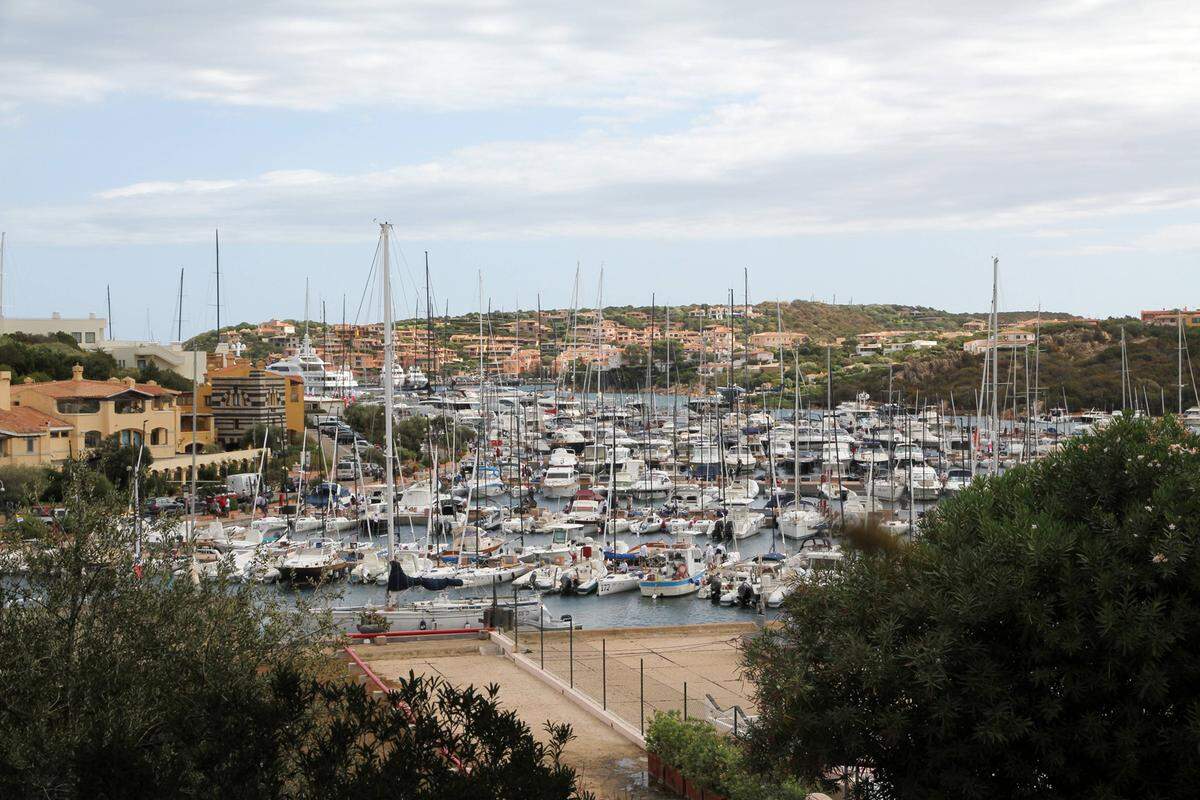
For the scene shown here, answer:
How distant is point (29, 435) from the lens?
53.2m

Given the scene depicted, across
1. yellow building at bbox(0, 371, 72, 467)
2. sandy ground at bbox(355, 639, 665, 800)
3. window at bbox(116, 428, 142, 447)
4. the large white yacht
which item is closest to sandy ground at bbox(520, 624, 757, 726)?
sandy ground at bbox(355, 639, 665, 800)

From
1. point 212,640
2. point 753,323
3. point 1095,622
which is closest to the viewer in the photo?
point 1095,622

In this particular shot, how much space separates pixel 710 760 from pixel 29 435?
4577 cm

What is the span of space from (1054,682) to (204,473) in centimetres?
5466

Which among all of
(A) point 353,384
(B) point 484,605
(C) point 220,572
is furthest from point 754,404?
(C) point 220,572

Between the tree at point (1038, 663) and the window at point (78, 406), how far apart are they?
53671 millimetres

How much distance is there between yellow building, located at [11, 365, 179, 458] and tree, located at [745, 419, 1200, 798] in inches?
2027

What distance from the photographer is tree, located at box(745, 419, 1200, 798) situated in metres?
9.84

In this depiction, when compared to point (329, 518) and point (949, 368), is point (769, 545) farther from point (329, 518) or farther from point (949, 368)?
point (949, 368)

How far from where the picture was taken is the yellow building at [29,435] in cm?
5259

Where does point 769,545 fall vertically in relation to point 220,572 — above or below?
below

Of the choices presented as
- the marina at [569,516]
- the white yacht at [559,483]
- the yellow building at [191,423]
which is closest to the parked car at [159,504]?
the marina at [569,516]

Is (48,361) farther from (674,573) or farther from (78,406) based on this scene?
(674,573)

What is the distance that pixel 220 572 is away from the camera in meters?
13.0
